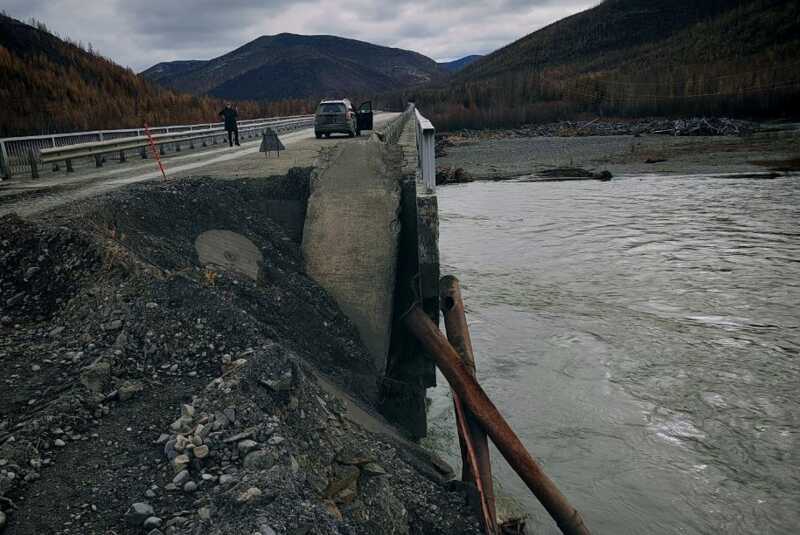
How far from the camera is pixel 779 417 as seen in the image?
6.45 metres

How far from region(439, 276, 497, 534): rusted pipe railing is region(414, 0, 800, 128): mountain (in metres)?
42.2

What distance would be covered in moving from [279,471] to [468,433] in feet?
7.00

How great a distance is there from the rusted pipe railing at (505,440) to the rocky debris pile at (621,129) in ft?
108

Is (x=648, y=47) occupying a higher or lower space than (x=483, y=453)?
higher

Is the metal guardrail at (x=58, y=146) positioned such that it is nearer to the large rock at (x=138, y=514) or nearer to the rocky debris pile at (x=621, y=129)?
the large rock at (x=138, y=514)

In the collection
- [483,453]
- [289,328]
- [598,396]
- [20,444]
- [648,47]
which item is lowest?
[598,396]

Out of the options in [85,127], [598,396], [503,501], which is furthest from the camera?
[85,127]

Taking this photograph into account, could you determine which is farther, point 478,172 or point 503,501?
point 478,172

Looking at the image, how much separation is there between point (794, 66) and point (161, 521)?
50667mm

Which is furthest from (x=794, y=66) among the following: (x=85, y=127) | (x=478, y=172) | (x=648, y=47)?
(x=648, y=47)

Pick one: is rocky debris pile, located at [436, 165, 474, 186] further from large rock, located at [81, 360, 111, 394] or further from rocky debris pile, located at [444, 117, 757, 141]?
large rock, located at [81, 360, 111, 394]

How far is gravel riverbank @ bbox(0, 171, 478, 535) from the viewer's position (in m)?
2.93

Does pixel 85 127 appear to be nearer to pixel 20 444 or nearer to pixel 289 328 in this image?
pixel 289 328

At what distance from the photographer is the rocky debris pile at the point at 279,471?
9.39ft
